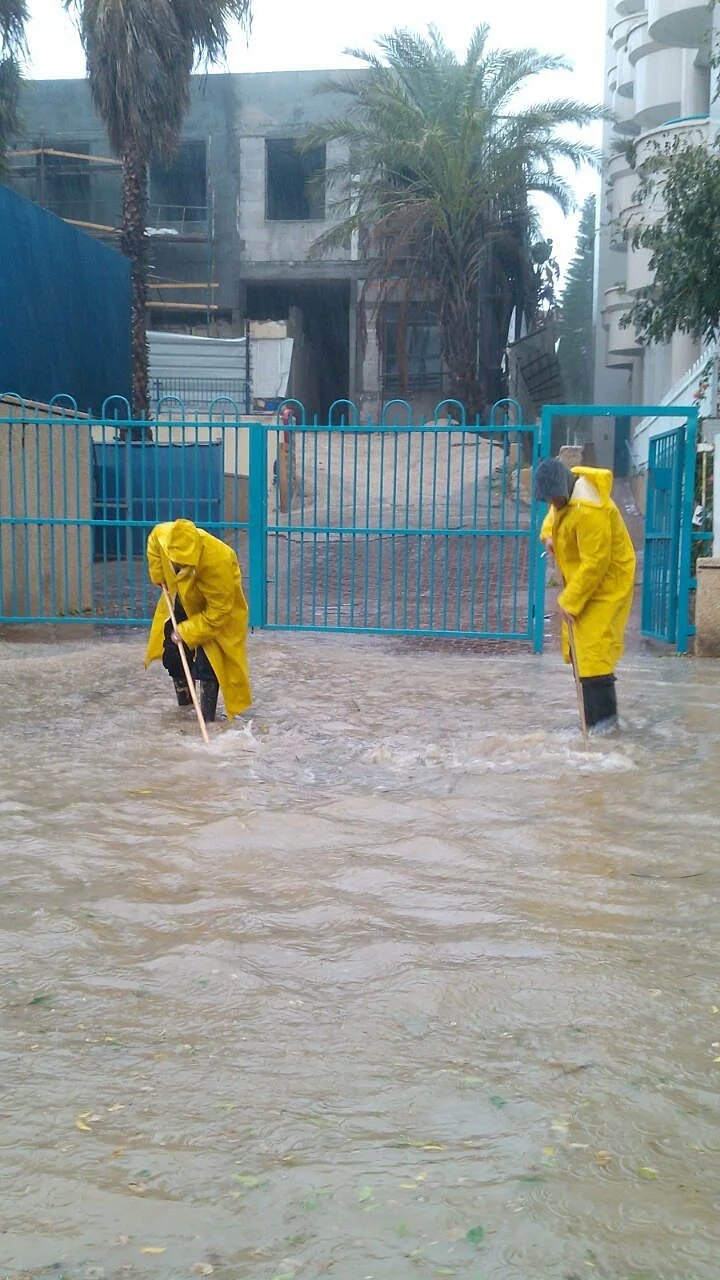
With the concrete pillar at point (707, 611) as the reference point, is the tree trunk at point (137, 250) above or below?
above

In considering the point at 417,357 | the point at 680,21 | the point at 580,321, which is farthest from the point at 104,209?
the point at 580,321

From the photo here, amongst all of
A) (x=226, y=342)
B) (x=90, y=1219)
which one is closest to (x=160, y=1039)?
(x=90, y=1219)

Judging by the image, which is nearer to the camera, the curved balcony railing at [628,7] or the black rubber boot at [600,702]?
the black rubber boot at [600,702]

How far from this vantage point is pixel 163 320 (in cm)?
2609

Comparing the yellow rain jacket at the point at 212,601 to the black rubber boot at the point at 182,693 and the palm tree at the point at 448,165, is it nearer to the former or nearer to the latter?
the black rubber boot at the point at 182,693

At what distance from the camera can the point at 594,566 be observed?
6.14m

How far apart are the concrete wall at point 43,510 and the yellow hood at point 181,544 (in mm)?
3973

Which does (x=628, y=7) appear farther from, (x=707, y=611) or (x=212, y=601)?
(x=212, y=601)

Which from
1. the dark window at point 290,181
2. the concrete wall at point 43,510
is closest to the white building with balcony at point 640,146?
the dark window at point 290,181

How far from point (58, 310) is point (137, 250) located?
472cm

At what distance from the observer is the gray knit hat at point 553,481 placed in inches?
239

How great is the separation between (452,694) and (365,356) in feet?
62.5

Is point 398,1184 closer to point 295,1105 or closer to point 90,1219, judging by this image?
point 295,1105

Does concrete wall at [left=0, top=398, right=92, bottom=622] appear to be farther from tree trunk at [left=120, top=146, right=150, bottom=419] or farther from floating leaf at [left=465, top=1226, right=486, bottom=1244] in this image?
floating leaf at [left=465, top=1226, right=486, bottom=1244]
